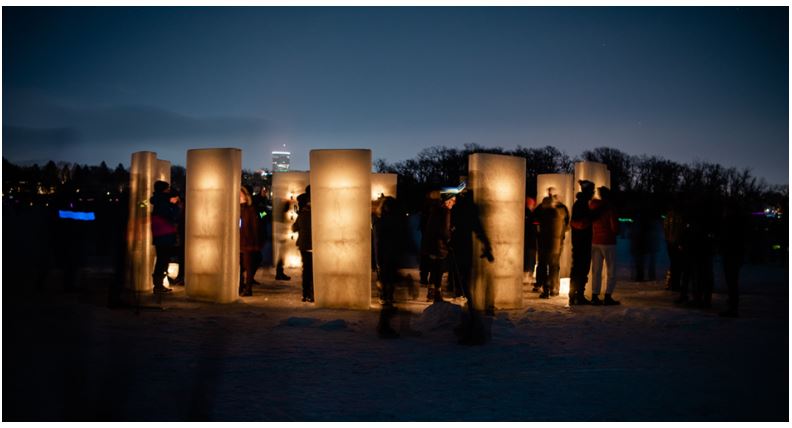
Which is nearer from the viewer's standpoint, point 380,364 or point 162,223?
point 380,364

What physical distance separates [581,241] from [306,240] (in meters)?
4.39

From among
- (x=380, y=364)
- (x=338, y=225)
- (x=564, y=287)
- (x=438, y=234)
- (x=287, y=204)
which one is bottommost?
(x=380, y=364)

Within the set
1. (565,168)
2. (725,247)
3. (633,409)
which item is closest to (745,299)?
(725,247)

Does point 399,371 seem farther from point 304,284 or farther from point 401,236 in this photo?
point 304,284

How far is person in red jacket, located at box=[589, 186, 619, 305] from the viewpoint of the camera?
35.9ft

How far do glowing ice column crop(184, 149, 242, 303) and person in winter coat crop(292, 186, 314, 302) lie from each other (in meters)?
1.02

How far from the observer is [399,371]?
6629 millimetres

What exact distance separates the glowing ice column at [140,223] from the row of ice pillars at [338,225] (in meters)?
1.34

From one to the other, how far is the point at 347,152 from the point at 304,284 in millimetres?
2462

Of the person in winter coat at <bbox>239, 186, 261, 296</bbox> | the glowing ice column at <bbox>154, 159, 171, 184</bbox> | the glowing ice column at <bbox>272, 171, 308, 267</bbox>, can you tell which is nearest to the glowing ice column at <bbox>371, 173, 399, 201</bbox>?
the glowing ice column at <bbox>272, 171, 308, 267</bbox>

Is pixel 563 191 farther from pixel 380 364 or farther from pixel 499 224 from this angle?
pixel 380 364

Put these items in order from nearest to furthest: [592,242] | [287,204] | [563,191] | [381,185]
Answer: [592,242]
[563,191]
[287,204]
[381,185]

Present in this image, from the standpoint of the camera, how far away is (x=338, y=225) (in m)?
10.7

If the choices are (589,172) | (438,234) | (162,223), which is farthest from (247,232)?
(589,172)
